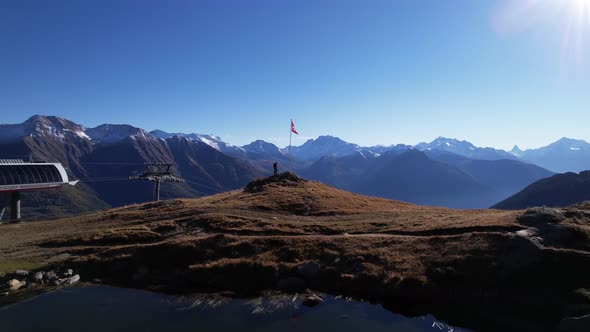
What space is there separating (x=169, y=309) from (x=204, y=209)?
3368 cm

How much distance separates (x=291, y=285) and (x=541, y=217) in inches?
1136

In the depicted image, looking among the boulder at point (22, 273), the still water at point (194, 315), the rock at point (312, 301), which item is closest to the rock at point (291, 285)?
the still water at point (194, 315)

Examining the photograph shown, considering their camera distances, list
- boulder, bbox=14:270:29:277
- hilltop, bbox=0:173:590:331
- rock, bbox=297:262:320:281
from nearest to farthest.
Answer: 1. hilltop, bbox=0:173:590:331
2. rock, bbox=297:262:320:281
3. boulder, bbox=14:270:29:277

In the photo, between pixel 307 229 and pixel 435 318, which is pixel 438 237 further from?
pixel 307 229

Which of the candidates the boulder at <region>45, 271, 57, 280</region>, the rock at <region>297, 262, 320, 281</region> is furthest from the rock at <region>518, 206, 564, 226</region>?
the boulder at <region>45, 271, 57, 280</region>

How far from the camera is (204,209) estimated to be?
64875 mm

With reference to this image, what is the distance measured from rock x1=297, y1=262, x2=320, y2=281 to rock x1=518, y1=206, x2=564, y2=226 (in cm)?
2380

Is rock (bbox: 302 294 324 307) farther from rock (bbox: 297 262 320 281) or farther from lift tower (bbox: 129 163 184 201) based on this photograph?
lift tower (bbox: 129 163 184 201)

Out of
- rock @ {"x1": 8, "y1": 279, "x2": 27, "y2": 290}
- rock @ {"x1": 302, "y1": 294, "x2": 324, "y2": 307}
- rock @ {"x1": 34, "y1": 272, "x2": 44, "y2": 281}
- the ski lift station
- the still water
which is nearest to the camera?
the still water

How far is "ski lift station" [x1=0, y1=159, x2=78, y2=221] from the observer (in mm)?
81000

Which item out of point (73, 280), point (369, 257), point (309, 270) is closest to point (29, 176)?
point (73, 280)

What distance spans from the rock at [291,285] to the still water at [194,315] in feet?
5.87

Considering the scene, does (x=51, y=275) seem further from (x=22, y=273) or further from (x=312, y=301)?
(x=312, y=301)

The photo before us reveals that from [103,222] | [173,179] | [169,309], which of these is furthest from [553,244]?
[173,179]
